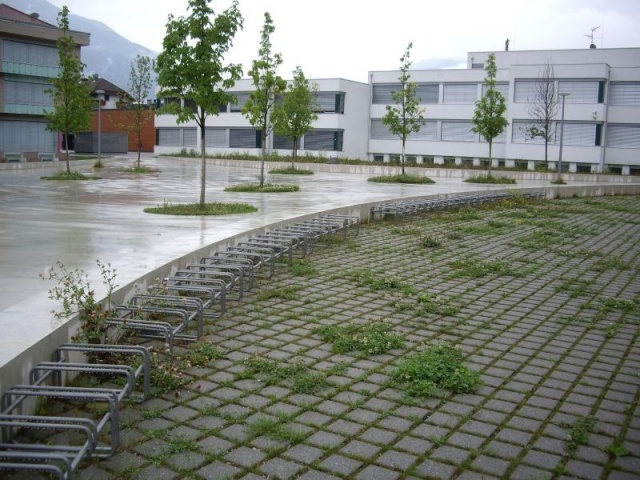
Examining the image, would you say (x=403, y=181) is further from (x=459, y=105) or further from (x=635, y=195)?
(x=459, y=105)

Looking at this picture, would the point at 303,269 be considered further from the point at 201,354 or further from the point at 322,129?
the point at 322,129

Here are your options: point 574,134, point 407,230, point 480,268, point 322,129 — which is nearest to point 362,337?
point 480,268

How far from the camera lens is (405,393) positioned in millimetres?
5785

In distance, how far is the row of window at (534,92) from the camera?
4625cm

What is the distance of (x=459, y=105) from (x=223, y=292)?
48.5 metres

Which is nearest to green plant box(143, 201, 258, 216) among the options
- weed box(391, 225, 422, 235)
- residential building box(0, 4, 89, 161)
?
weed box(391, 225, 422, 235)

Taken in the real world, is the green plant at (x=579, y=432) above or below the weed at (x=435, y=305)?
below

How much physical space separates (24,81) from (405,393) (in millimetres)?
45023

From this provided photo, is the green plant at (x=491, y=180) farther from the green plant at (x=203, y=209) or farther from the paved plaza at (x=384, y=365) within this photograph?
the paved plaza at (x=384, y=365)

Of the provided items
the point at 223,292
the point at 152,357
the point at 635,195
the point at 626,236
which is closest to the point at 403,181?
the point at 635,195

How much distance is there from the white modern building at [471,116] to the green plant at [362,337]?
38.1 m

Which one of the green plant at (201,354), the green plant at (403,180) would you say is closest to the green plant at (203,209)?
the green plant at (201,354)

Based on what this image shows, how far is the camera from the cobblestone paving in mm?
4590

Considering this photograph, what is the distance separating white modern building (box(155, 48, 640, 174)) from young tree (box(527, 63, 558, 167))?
0.35 meters
